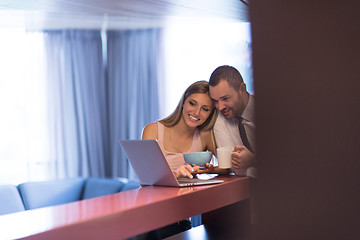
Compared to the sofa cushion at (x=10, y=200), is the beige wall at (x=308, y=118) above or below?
above

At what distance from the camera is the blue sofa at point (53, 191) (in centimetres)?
341

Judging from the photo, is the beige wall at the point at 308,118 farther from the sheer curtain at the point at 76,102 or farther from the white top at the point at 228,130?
the sheer curtain at the point at 76,102

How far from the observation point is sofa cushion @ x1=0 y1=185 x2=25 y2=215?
3320mm

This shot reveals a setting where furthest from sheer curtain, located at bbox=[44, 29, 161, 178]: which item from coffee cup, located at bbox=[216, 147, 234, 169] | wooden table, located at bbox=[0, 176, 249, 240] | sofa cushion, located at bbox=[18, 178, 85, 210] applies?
wooden table, located at bbox=[0, 176, 249, 240]

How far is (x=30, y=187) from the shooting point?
12.0ft

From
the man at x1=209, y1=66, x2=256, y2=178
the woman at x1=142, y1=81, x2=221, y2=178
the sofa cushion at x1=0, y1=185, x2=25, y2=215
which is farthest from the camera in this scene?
the sofa cushion at x1=0, y1=185, x2=25, y2=215

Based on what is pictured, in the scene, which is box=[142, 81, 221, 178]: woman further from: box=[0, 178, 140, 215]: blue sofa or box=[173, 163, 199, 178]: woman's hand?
box=[0, 178, 140, 215]: blue sofa

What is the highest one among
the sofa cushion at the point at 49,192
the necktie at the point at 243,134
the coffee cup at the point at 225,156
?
the necktie at the point at 243,134

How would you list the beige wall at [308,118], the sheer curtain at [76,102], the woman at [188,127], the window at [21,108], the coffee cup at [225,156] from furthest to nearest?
the sheer curtain at [76,102]
the window at [21,108]
the woman at [188,127]
the coffee cup at [225,156]
the beige wall at [308,118]

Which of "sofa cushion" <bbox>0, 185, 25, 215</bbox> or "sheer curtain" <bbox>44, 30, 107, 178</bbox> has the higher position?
"sheer curtain" <bbox>44, 30, 107, 178</bbox>

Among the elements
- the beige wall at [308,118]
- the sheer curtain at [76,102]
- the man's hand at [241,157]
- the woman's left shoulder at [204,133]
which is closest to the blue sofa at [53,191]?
the sheer curtain at [76,102]

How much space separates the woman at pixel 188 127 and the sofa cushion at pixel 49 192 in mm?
2036

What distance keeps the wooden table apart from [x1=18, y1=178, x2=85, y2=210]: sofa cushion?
2557mm

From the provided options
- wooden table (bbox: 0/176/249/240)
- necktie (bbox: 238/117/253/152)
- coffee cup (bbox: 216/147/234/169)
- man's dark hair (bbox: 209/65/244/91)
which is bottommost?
wooden table (bbox: 0/176/249/240)
